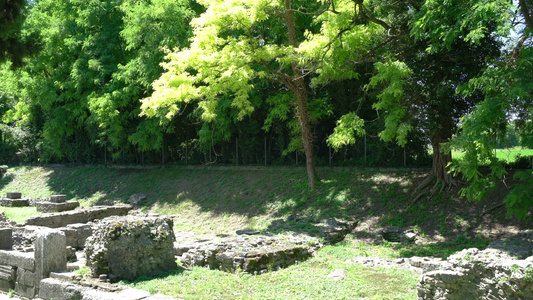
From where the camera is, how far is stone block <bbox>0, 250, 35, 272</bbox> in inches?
382

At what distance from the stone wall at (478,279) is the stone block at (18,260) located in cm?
778

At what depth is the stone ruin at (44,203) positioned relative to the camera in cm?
2159

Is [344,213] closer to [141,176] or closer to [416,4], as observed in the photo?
[416,4]

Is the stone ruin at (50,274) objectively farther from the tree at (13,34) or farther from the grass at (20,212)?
the grass at (20,212)

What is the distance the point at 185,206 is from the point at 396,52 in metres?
11.3

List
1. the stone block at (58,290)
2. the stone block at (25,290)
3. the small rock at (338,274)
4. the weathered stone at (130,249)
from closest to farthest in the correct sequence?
the stone block at (58,290), the small rock at (338,274), the weathered stone at (130,249), the stone block at (25,290)

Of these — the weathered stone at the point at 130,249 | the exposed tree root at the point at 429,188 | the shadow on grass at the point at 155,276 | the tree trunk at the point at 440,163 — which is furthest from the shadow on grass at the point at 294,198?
the weathered stone at the point at 130,249

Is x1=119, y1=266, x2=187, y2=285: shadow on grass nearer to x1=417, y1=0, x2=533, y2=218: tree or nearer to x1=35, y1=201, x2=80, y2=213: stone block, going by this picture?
x1=417, y1=0, x2=533, y2=218: tree

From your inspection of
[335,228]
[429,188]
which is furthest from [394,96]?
[335,228]

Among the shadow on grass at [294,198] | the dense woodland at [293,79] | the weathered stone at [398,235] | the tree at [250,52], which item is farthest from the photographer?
the tree at [250,52]

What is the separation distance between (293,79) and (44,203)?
13.4 metres

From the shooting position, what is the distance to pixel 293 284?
8.70 metres

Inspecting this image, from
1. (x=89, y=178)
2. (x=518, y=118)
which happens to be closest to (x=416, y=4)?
(x=518, y=118)

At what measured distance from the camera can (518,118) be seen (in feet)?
41.2
